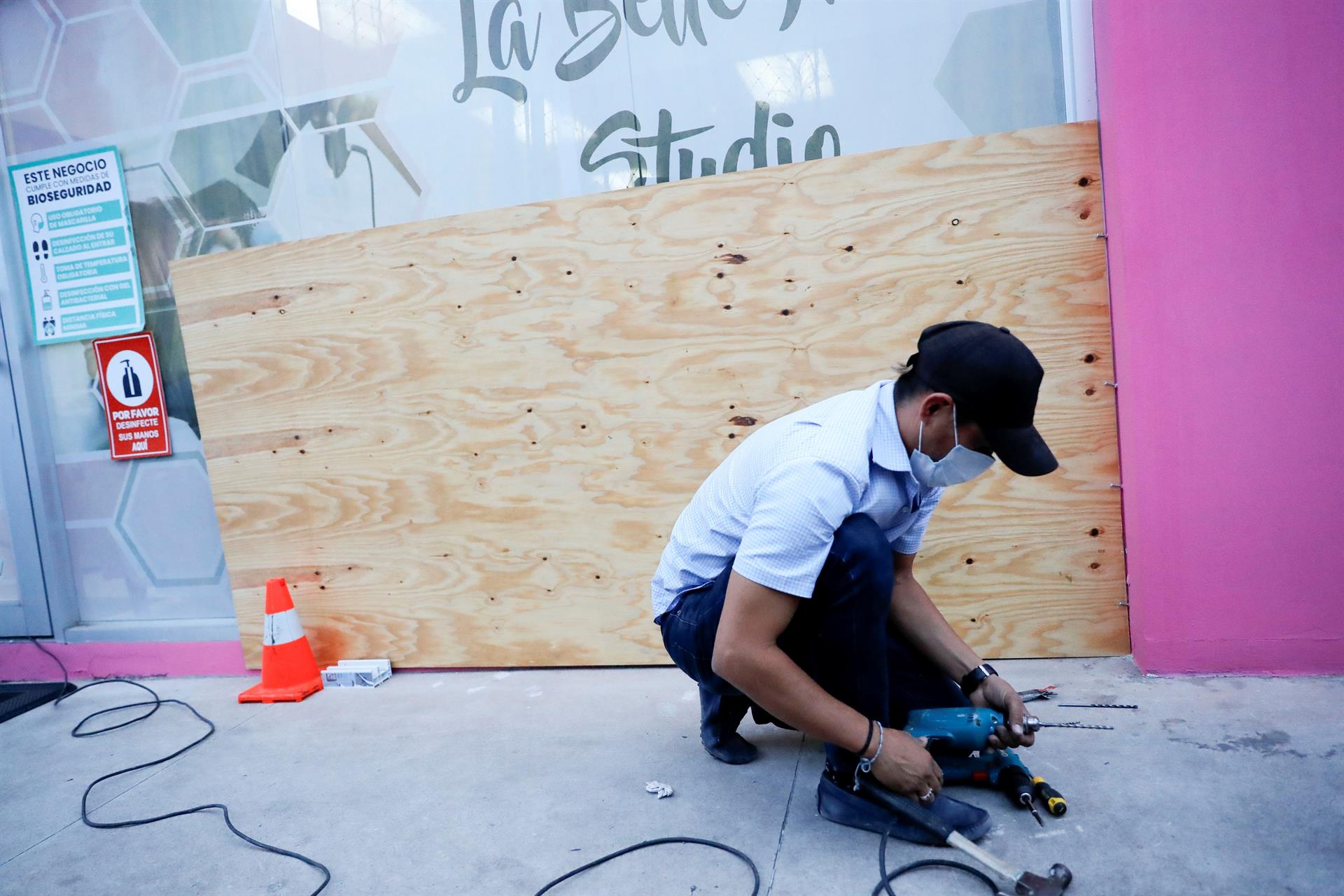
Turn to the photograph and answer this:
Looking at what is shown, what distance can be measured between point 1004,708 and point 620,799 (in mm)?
873

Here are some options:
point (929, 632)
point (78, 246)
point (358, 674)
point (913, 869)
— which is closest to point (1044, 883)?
point (913, 869)

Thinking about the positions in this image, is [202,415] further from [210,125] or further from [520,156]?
[520,156]

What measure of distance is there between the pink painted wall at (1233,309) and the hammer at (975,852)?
1.08 meters

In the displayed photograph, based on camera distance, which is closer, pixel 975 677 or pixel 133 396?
pixel 975 677

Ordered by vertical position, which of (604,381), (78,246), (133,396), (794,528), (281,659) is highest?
(78,246)

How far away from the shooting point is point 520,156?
2.79 m

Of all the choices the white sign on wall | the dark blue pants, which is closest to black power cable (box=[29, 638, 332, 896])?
the dark blue pants

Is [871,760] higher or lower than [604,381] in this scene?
lower

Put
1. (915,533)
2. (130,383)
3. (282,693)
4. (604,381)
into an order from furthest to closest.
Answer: (130,383)
(282,693)
(604,381)
(915,533)

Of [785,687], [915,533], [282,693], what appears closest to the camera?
[785,687]

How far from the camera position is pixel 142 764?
7.68 feet

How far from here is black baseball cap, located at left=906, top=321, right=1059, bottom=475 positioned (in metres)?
1.40

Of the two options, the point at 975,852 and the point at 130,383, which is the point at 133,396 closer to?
the point at 130,383

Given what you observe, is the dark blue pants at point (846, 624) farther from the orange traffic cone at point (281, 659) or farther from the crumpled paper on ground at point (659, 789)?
the orange traffic cone at point (281, 659)
